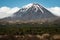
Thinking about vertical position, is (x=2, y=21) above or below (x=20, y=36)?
above

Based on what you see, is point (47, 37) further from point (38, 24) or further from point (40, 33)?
point (38, 24)

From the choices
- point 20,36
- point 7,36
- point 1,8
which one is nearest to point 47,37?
point 20,36

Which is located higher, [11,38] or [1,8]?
[1,8]

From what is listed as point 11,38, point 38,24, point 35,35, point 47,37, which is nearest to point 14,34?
point 11,38

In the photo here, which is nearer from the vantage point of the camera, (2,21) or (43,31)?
(43,31)

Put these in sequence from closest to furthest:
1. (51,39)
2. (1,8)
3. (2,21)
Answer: (51,39) < (1,8) < (2,21)

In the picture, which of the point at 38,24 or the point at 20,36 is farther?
the point at 38,24

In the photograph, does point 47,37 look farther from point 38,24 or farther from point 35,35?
point 38,24

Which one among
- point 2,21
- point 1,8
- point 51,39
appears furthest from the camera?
point 2,21

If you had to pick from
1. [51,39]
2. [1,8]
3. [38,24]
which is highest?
[1,8]
